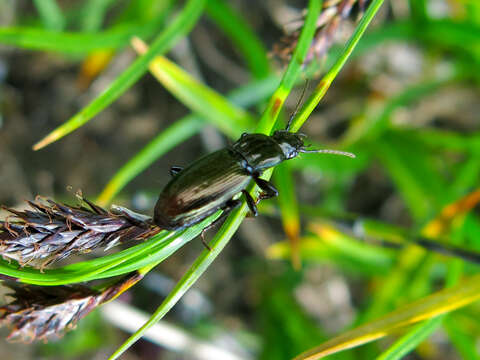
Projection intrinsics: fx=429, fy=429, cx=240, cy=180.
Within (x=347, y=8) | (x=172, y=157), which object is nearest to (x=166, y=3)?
(x=172, y=157)

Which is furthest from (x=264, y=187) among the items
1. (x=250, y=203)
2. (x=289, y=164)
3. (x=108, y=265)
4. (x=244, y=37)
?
(x=244, y=37)

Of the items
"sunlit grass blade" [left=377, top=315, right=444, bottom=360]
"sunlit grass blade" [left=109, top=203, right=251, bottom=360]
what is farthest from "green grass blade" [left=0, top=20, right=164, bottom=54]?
"sunlit grass blade" [left=377, top=315, right=444, bottom=360]

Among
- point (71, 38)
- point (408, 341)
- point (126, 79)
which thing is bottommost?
point (408, 341)

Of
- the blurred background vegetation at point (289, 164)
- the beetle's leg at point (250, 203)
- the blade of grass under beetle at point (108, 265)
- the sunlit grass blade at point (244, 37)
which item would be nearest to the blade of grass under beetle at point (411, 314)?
the beetle's leg at point (250, 203)

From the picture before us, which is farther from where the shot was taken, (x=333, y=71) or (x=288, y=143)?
(x=288, y=143)

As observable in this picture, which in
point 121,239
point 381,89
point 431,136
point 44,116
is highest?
point 44,116

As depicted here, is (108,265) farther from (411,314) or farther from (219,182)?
(411,314)

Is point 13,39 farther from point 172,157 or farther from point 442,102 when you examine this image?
point 442,102
